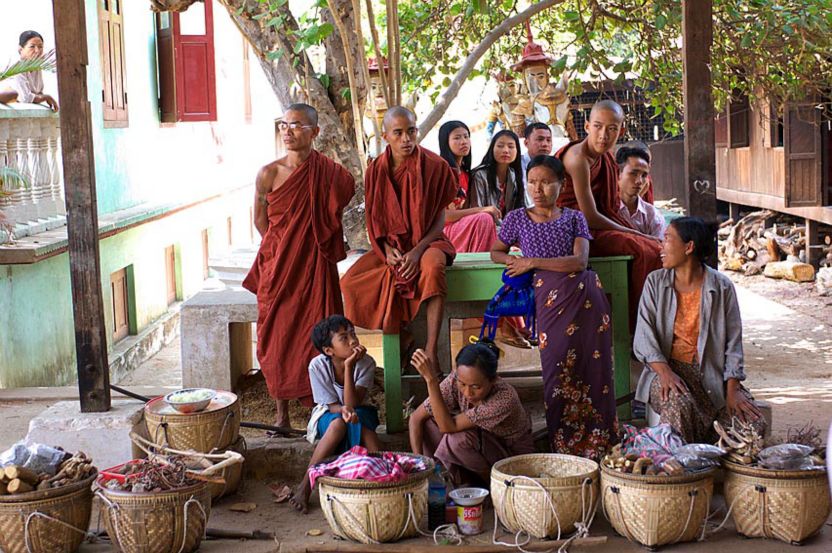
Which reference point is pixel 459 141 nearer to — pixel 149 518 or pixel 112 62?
pixel 149 518

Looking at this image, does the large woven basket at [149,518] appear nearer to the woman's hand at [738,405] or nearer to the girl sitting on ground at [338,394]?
the girl sitting on ground at [338,394]

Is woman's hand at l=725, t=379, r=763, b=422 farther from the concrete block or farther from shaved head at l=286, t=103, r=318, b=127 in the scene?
the concrete block

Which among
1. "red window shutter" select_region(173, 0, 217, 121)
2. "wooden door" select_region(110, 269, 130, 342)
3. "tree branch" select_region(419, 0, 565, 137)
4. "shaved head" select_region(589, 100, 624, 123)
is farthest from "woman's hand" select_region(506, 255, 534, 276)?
"red window shutter" select_region(173, 0, 217, 121)

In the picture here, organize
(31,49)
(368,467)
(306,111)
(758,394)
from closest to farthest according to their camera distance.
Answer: (368,467) < (306,111) < (758,394) < (31,49)

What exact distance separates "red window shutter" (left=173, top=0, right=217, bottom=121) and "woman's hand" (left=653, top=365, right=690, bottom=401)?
32.6ft

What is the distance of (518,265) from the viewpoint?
5.68m

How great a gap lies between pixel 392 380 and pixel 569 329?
106 centimetres

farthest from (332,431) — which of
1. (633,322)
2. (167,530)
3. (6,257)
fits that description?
(6,257)

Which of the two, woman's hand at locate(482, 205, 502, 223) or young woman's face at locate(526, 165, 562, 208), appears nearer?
young woman's face at locate(526, 165, 562, 208)

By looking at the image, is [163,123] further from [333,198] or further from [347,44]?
[333,198]

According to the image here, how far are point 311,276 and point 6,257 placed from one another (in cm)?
355

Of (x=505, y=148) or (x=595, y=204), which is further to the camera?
(x=505, y=148)

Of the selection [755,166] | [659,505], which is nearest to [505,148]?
[659,505]

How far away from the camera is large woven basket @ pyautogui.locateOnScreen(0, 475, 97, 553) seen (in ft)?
15.7
